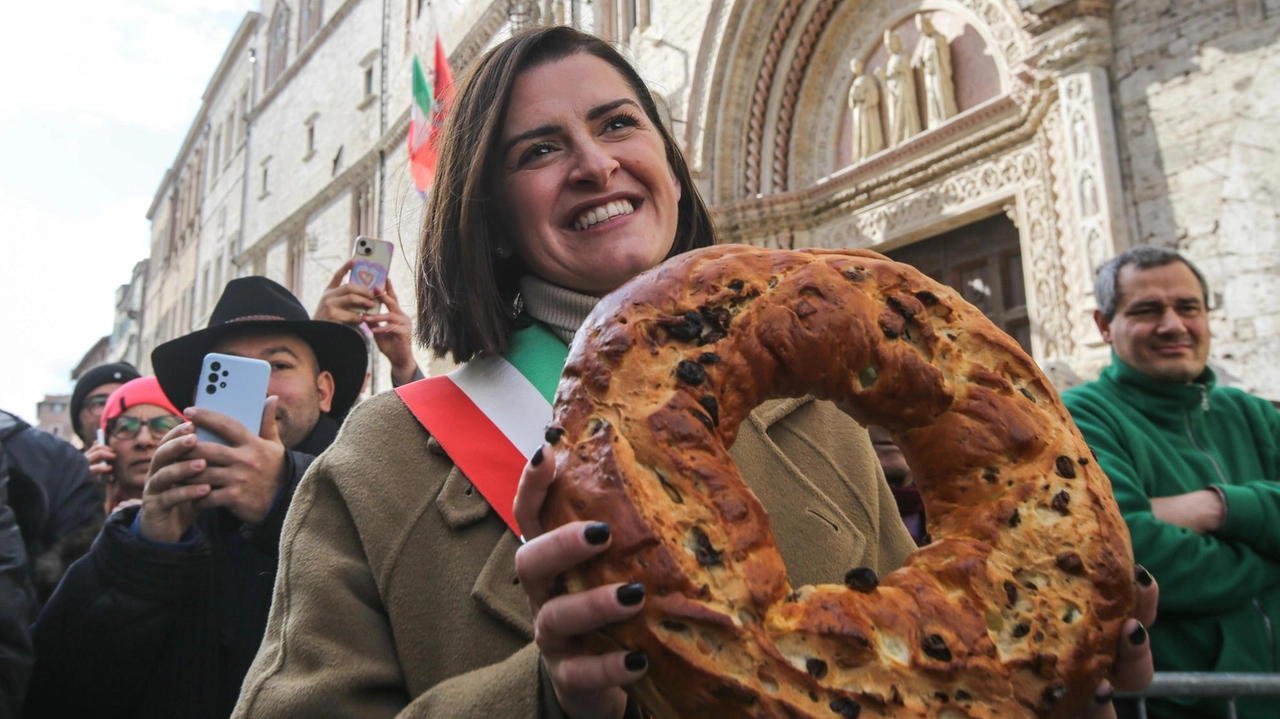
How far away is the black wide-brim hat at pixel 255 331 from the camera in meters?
2.79

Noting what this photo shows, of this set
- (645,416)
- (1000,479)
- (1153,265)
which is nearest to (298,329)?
(645,416)

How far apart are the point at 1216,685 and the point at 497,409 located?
6.25 ft

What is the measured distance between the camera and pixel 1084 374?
498 centimetres

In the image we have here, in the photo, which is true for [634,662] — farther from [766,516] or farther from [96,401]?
[96,401]

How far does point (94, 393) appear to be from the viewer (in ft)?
14.6

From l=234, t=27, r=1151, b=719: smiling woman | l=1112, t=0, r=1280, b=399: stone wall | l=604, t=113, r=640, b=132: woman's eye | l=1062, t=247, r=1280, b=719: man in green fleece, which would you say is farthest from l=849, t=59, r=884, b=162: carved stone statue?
l=604, t=113, r=640, b=132: woman's eye

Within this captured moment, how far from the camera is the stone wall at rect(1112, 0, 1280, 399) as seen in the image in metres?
4.30

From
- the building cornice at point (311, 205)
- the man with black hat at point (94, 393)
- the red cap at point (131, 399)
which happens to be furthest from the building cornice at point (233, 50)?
the red cap at point (131, 399)

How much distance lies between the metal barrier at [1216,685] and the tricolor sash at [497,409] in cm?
168

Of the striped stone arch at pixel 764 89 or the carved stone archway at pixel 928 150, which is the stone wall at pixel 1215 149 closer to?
the carved stone archway at pixel 928 150

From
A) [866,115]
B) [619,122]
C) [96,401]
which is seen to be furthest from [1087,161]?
[96,401]

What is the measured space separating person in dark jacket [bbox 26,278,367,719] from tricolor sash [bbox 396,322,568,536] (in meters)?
0.78

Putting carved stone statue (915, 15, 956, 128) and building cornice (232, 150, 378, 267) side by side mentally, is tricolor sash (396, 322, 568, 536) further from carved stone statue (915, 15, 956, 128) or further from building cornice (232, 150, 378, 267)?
building cornice (232, 150, 378, 267)

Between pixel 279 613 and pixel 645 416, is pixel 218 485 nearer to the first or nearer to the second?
pixel 279 613
